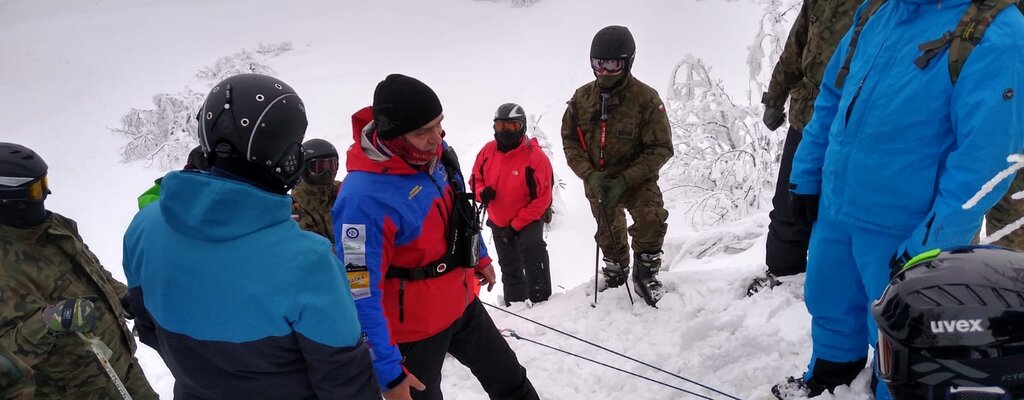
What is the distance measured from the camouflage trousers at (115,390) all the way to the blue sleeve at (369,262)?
1.64m

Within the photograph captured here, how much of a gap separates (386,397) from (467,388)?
5.04 ft

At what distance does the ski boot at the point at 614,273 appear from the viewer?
15.1ft

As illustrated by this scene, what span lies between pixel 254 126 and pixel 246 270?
39cm

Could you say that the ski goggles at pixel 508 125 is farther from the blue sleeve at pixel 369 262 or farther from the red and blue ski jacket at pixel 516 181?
the blue sleeve at pixel 369 262

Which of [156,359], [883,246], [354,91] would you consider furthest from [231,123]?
[354,91]

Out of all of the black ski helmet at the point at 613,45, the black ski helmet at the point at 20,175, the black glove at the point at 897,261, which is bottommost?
the black glove at the point at 897,261

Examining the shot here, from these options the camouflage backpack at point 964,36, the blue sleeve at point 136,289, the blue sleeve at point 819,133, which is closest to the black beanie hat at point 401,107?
the blue sleeve at point 136,289

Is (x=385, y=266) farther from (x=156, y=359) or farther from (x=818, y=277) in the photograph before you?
(x=156, y=359)

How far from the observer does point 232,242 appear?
153 centimetres

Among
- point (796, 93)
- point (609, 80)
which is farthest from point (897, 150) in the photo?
point (609, 80)

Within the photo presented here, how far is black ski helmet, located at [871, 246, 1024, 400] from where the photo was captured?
37.7 inches

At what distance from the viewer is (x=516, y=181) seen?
5.17 meters

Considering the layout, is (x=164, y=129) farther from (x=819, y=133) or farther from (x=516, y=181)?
(x=819, y=133)

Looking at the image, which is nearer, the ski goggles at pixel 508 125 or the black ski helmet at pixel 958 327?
the black ski helmet at pixel 958 327
